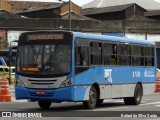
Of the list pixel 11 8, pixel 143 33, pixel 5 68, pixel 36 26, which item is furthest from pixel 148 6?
pixel 5 68

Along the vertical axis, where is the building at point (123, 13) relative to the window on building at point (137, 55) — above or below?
above

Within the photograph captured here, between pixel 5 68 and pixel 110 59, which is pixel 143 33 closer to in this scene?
pixel 5 68

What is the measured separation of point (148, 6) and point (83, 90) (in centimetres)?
10317

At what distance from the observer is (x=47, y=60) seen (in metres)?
18.6

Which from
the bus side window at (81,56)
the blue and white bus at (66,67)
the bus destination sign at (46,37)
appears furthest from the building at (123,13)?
the bus destination sign at (46,37)

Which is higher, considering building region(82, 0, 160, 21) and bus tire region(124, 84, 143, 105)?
building region(82, 0, 160, 21)

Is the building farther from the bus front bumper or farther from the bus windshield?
the bus front bumper

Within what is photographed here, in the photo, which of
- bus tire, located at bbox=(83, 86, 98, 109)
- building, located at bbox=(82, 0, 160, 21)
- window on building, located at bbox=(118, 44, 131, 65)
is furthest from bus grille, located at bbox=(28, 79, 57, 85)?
building, located at bbox=(82, 0, 160, 21)

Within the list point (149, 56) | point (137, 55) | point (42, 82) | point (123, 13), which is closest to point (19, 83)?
point (42, 82)

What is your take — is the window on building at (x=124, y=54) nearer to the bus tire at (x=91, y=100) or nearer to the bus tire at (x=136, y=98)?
the bus tire at (x=136, y=98)

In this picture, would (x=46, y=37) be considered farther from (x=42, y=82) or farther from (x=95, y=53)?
(x=95, y=53)

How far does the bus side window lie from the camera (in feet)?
62.0

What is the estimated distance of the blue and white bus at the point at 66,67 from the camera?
60.7 feet

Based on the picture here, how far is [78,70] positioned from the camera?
1889cm
